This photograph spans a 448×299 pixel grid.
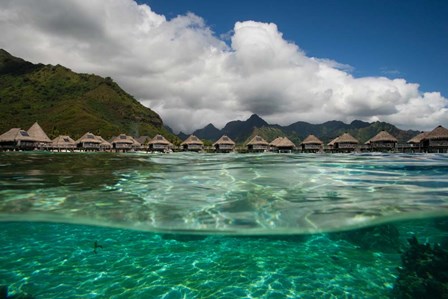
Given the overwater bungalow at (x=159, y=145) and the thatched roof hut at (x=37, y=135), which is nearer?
the thatched roof hut at (x=37, y=135)

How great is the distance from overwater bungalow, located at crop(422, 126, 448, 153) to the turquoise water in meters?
45.7

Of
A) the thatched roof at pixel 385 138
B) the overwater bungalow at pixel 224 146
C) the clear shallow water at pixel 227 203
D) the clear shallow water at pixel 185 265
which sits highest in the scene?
the thatched roof at pixel 385 138

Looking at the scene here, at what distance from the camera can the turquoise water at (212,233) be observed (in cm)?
890

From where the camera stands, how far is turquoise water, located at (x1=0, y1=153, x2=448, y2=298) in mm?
8898

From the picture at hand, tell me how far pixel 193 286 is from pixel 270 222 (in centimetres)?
498

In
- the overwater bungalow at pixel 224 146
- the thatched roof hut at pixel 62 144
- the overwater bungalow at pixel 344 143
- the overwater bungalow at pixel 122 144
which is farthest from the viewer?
the overwater bungalow at pixel 122 144

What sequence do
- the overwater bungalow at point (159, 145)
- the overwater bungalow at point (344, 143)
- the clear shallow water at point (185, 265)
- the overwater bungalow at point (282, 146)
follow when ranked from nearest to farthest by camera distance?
the clear shallow water at point (185, 265) < the overwater bungalow at point (344, 143) < the overwater bungalow at point (282, 146) < the overwater bungalow at point (159, 145)

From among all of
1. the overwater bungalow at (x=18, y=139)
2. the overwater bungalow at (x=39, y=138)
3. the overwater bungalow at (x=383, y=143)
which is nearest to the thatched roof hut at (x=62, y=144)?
the overwater bungalow at (x=39, y=138)

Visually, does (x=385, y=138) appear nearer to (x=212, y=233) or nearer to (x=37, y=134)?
(x=212, y=233)

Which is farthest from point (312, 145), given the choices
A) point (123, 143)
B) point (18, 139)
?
point (18, 139)

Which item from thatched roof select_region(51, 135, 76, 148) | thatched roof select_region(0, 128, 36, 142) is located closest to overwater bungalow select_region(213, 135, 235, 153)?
thatched roof select_region(51, 135, 76, 148)

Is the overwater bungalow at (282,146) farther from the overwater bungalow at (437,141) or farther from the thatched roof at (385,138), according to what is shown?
the overwater bungalow at (437,141)

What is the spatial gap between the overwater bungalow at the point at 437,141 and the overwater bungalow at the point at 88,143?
80572 millimetres

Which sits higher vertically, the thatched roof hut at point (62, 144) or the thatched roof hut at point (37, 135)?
the thatched roof hut at point (37, 135)
